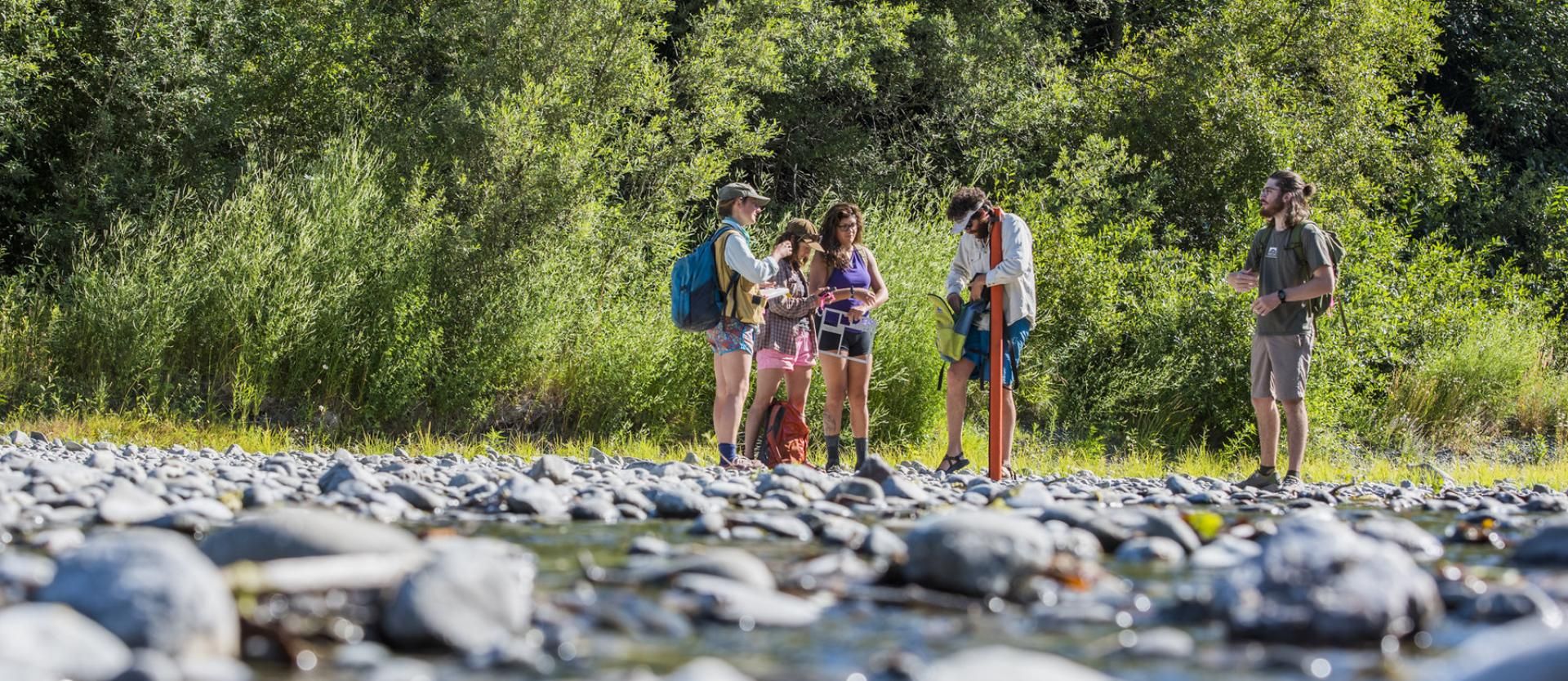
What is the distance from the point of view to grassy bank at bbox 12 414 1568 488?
29.8ft

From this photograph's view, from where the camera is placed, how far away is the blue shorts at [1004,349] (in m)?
7.29

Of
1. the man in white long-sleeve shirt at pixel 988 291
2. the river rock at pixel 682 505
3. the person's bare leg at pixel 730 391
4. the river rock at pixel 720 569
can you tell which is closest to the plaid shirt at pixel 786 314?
the person's bare leg at pixel 730 391

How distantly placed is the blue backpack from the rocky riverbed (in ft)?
8.00

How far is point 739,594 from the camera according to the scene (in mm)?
2998

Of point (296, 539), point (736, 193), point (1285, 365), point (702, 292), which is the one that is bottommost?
point (296, 539)

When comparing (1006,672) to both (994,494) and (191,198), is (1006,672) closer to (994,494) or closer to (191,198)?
(994,494)

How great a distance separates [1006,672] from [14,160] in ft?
42.2

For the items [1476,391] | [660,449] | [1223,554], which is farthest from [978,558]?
[1476,391]

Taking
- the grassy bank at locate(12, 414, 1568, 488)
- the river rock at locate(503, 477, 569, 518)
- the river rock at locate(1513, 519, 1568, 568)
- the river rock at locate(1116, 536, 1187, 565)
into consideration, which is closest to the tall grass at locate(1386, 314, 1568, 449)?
the grassy bank at locate(12, 414, 1568, 488)

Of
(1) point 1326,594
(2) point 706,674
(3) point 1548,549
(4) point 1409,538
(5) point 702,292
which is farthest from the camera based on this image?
(5) point 702,292

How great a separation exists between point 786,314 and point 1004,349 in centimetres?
123

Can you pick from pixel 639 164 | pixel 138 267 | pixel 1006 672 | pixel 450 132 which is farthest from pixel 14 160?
pixel 1006 672

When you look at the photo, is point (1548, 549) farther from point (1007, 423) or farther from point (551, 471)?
point (551, 471)

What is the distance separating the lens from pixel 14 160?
12.4 metres
